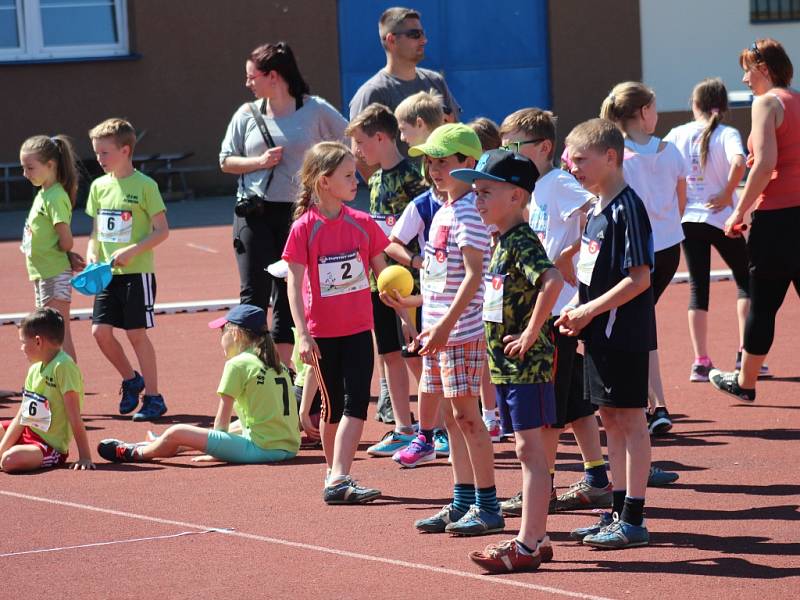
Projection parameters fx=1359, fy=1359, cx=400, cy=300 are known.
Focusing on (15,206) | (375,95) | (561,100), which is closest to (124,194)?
(375,95)

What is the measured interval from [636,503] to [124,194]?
4.90 meters

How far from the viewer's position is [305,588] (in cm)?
521

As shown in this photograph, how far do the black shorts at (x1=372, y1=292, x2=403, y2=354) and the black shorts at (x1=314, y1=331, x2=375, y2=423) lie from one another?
1.04 m

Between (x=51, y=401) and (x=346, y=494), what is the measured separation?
2.11 metres

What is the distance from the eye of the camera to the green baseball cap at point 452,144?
6.18m

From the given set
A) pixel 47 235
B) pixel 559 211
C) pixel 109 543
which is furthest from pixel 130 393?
pixel 559 211

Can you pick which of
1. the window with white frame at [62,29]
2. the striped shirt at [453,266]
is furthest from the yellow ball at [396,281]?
the window with white frame at [62,29]

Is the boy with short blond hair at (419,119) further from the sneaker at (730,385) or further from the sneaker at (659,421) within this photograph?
the sneaker at (730,385)

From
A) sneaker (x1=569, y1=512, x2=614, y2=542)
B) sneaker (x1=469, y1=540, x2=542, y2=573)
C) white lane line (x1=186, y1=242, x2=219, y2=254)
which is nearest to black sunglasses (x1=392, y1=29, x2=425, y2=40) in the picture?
sneaker (x1=569, y1=512, x2=614, y2=542)

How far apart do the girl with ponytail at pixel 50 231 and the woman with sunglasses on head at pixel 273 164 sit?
1.33 m

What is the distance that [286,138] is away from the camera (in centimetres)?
884

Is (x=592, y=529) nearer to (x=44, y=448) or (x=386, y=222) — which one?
(x=386, y=222)

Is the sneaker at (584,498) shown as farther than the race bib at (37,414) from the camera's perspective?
No

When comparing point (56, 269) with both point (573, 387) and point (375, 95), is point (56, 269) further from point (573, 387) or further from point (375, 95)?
point (573, 387)
